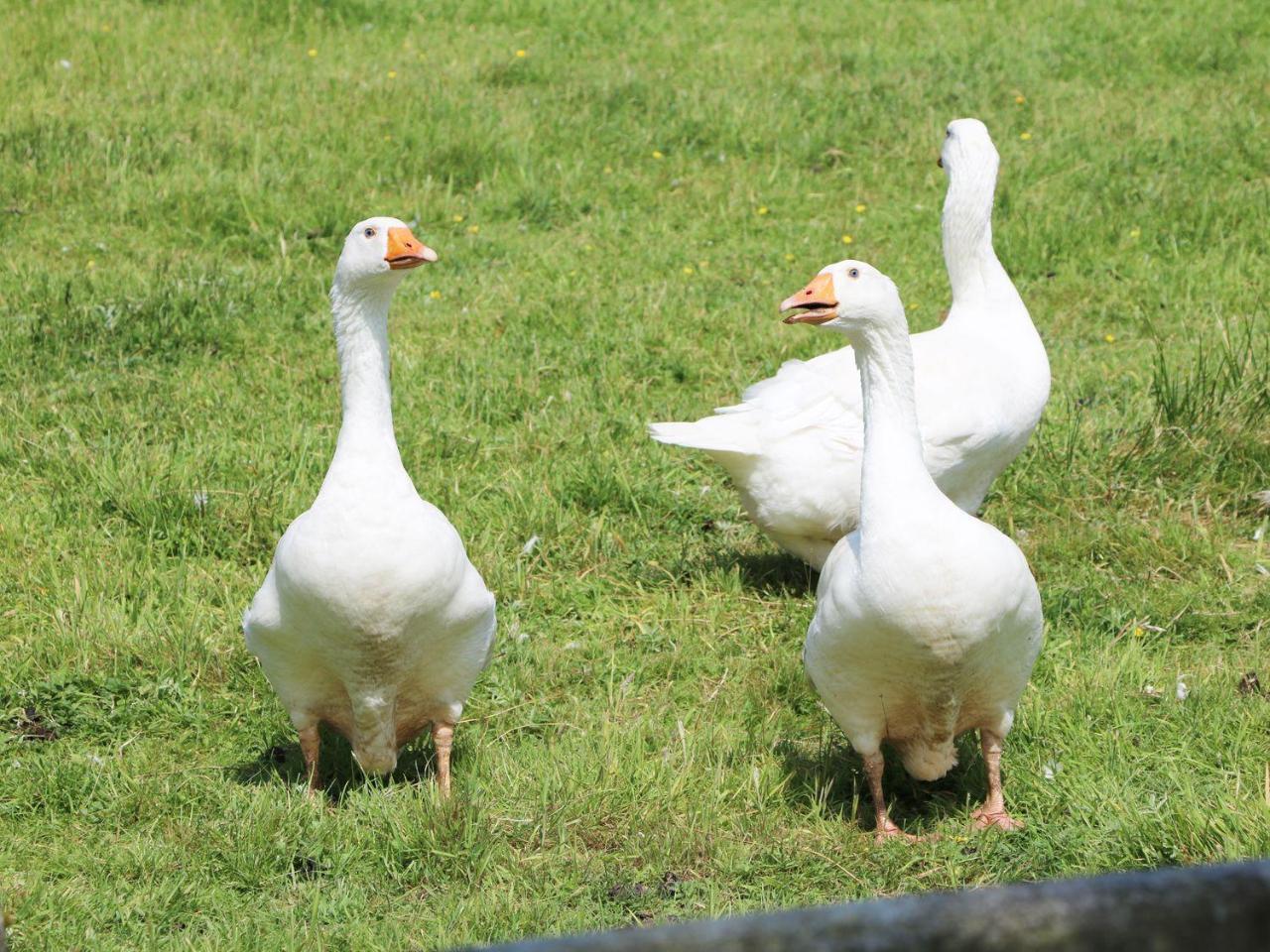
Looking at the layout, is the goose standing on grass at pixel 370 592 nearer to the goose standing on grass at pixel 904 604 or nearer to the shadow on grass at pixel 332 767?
the shadow on grass at pixel 332 767

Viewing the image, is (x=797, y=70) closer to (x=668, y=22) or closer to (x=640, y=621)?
(x=668, y=22)

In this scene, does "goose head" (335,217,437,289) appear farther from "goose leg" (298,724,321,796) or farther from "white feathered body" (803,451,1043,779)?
"white feathered body" (803,451,1043,779)

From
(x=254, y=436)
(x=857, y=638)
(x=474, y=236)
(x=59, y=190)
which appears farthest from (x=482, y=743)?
(x=59, y=190)

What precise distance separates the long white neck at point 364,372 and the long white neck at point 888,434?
4.42 ft

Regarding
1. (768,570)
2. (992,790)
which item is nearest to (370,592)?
(992,790)

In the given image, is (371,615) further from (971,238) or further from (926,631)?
(971,238)

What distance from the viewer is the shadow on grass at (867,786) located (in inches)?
177

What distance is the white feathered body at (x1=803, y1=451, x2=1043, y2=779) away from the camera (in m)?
3.82

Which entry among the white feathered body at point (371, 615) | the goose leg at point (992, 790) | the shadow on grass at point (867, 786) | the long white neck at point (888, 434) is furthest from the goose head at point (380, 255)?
the goose leg at point (992, 790)

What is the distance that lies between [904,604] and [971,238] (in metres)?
2.81

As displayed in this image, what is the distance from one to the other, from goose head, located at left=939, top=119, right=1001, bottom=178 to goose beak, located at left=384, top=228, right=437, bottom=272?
295cm

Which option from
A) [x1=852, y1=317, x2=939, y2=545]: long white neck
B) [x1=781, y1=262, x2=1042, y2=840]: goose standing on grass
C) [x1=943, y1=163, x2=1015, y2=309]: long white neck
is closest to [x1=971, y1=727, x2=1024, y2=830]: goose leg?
[x1=781, y1=262, x2=1042, y2=840]: goose standing on grass

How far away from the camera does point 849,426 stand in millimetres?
5637

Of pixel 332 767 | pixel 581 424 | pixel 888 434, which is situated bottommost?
pixel 332 767
